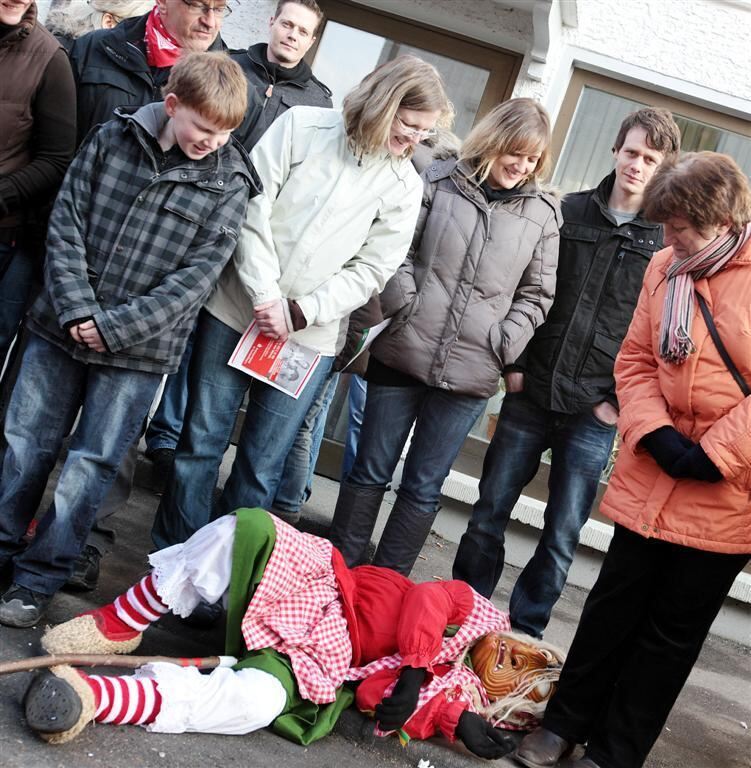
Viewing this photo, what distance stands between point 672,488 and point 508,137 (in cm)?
154

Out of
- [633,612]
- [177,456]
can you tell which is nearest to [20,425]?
[177,456]

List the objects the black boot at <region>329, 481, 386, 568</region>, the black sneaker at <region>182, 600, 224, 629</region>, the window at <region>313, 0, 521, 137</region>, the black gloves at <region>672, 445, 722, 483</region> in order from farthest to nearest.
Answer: the window at <region>313, 0, 521, 137</region>
the black boot at <region>329, 481, 386, 568</region>
the black sneaker at <region>182, 600, 224, 629</region>
the black gloves at <region>672, 445, 722, 483</region>

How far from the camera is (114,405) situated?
11.5 ft

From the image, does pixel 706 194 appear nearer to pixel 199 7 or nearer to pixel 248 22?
pixel 199 7

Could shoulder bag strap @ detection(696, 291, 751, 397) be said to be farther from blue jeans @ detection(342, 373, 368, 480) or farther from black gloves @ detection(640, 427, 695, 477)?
blue jeans @ detection(342, 373, 368, 480)

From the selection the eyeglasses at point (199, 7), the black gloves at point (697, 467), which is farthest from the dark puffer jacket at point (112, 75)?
the black gloves at point (697, 467)

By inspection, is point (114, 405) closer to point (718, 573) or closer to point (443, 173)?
point (443, 173)

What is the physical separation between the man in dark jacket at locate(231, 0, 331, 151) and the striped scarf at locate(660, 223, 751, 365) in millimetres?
1966

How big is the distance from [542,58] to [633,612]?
354 centimetres

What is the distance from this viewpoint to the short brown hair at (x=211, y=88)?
3.36 metres

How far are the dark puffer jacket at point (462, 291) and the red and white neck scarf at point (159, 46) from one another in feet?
3.53

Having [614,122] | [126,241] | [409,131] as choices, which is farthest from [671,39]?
[126,241]

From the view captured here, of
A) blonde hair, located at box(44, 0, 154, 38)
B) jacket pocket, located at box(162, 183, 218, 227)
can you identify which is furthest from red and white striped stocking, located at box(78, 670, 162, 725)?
blonde hair, located at box(44, 0, 154, 38)

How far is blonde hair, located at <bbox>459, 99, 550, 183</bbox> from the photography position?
412 centimetres
